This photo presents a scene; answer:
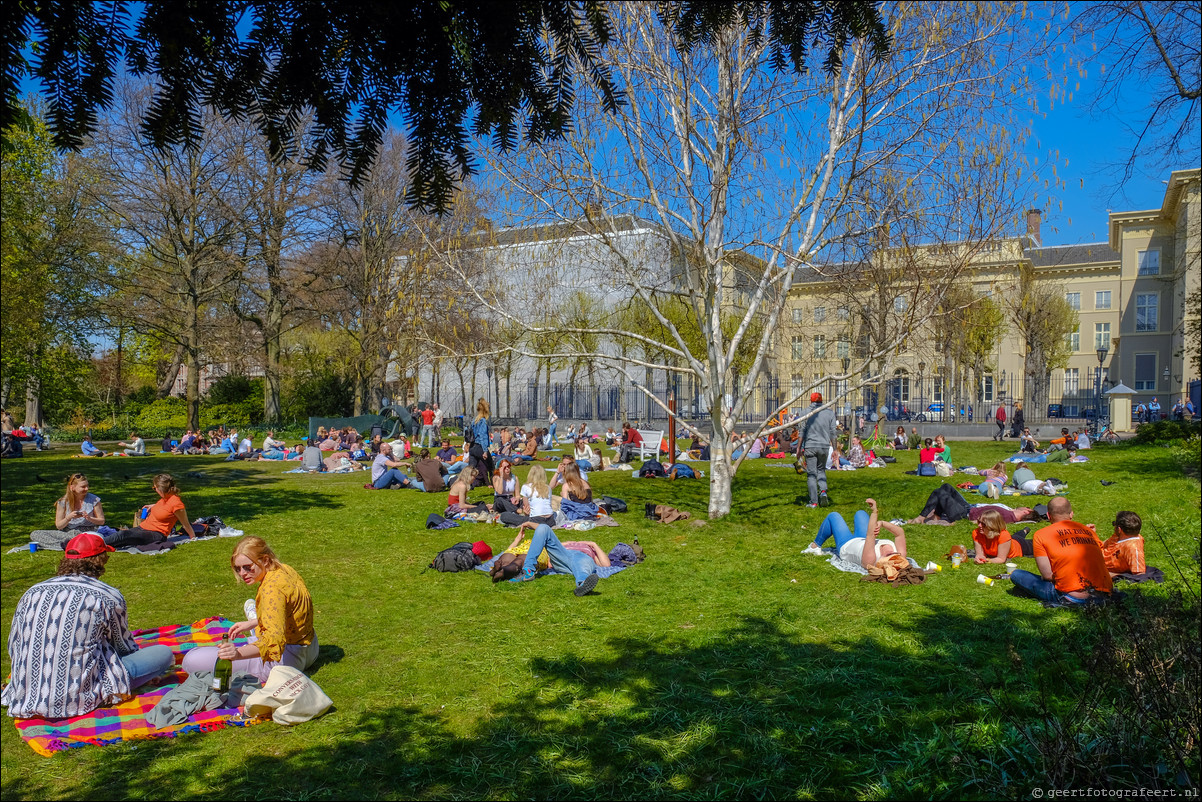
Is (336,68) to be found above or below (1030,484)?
above

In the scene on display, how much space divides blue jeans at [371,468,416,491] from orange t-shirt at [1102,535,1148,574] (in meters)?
12.4

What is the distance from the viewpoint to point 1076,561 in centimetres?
668

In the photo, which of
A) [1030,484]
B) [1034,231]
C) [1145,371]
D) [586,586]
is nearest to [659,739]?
[586,586]

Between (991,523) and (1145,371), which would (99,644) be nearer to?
(991,523)

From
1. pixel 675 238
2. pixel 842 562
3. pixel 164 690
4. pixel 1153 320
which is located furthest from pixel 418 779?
pixel 1153 320

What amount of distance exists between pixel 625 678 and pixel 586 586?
2491 millimetres

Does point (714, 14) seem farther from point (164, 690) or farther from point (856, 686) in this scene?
point (164, 690)

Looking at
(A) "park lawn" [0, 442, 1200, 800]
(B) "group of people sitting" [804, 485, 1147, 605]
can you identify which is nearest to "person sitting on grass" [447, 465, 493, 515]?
(A) "park lawn" [0, 442, 1200, 800]

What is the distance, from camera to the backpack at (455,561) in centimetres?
891

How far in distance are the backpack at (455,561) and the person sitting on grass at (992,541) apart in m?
5.49

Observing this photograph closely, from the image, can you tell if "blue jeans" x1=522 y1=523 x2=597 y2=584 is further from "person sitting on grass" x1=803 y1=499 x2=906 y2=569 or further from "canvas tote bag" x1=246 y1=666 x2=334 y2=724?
"canvas tote bag" x1=246 y1=666 x2=334 y2=724

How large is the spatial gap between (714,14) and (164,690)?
530 cm

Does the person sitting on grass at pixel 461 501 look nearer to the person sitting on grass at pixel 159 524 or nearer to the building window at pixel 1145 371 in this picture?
the person sitting on grass at pixel 159 524

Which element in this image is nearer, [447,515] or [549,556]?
[549,556]
